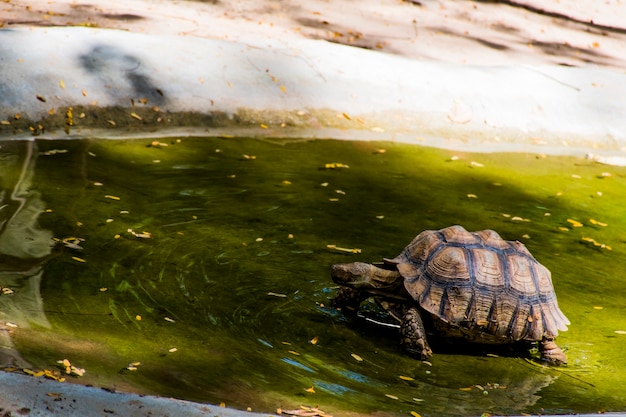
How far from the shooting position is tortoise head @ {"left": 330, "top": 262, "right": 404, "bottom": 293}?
17.7 ft

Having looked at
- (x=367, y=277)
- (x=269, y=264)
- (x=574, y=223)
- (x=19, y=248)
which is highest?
(x=367, y=277)

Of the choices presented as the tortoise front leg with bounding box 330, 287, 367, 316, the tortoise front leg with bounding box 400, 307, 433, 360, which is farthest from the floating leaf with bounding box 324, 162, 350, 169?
the tortoise front leg with bounding box 400, 307, 433, 360

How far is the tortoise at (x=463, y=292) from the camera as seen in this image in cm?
529

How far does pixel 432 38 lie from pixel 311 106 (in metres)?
4.63

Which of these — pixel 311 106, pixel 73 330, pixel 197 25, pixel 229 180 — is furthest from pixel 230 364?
pixel 197 25

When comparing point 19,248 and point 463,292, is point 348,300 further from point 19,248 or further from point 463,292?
point 19,248

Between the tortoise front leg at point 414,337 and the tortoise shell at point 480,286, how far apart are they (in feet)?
0.40

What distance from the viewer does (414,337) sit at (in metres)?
5.16

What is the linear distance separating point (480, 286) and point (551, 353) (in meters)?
0.60

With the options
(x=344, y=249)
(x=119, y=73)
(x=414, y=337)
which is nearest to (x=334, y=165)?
(x=344, y=249)

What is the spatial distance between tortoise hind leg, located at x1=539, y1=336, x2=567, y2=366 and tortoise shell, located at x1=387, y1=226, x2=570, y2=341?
0.20ft

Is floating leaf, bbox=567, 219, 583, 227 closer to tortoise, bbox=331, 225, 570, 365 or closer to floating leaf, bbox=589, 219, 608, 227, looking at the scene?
floating leaf, bbox=589, 219, 608, 227

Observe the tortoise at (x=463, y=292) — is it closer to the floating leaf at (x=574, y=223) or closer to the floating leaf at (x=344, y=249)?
the floating leaf at (x=344, y=249)

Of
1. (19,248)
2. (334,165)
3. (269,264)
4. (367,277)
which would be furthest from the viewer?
(334,165)
